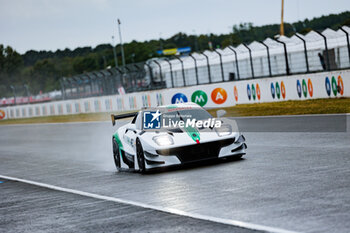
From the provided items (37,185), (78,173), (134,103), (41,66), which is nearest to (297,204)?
(37,185)

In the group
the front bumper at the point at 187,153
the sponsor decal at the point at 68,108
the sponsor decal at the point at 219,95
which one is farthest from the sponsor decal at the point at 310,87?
the sponsor decal at the point at 68,108

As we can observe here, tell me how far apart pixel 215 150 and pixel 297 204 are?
14.8ft

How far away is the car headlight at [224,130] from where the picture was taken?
36.9ft

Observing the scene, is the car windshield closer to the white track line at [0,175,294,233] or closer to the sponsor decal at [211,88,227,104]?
the white track line at [0,175,294,233]

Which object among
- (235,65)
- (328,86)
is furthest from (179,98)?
(328,86)

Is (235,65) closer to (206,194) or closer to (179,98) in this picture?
(179,98)

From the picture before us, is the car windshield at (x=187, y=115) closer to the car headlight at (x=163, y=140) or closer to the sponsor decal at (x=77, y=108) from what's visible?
the car headlight at (x=163, y=140)

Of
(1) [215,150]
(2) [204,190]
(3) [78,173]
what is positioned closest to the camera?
(2) [204,190]

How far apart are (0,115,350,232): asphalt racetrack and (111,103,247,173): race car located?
23 centimetres

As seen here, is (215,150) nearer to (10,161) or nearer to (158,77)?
(10,161)

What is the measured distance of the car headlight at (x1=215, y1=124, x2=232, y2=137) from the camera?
11.2 meters

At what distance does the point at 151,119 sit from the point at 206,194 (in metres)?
4.02

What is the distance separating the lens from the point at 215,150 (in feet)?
36.6

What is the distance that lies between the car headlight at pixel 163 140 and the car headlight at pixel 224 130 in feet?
2.79
